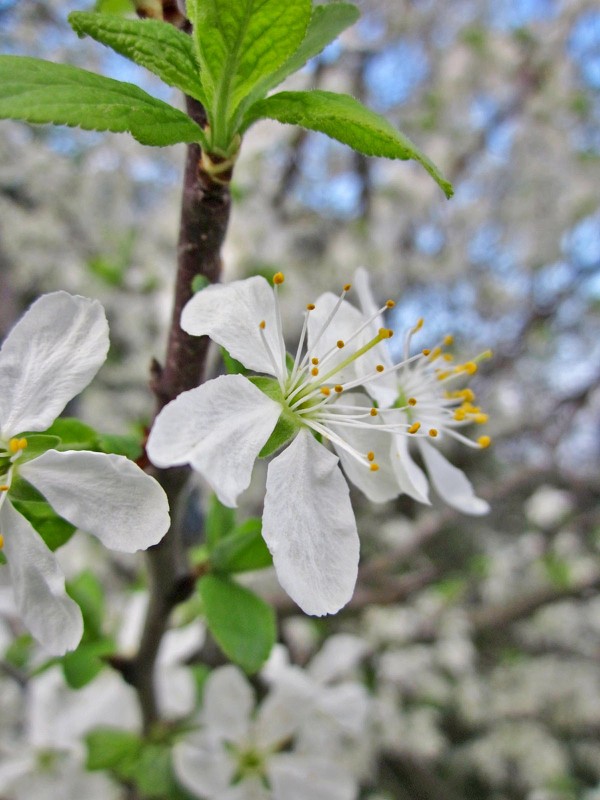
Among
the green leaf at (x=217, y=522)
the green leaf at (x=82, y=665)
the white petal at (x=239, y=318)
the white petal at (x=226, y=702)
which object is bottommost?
the white petal at (x=226, y=702)

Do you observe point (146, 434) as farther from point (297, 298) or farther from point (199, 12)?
point (297, 298)

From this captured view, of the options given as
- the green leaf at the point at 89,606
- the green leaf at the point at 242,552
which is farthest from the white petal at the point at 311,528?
the green leaf at the point at 89,606

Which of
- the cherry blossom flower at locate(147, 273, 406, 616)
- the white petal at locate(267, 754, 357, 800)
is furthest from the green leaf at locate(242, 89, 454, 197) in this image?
the white petal at locate(267, 754, 357, 800)

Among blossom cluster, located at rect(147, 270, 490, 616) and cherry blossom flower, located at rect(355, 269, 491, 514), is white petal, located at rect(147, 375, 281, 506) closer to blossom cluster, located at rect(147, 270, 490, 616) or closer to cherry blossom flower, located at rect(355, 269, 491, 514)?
blossom cluster, located at rect(147, 270, 490, 616)

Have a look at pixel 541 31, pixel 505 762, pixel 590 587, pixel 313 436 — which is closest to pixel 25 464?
pixel 313 436

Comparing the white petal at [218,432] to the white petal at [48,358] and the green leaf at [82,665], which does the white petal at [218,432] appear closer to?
the white petal at [48,358]

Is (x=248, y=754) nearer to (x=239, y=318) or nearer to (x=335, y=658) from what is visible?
(x=335, y=658)

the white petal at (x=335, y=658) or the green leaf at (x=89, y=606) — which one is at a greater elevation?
the green leaf at (x=89, y=606)
